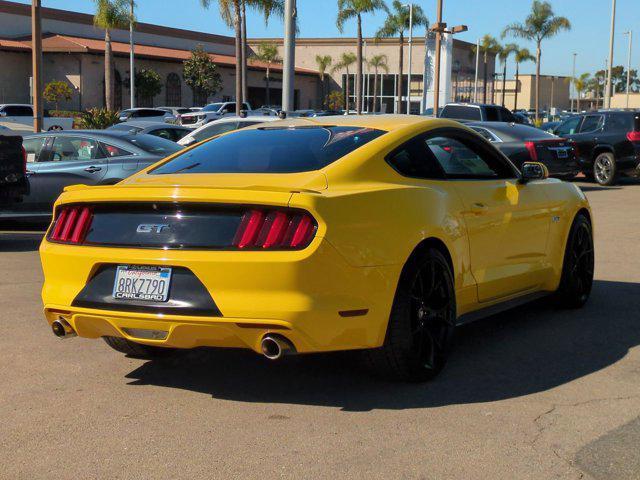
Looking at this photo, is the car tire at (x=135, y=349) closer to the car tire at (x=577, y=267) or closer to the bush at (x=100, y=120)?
the car tire at (x=577, y=267)

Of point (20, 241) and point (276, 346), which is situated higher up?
point (276, 346)

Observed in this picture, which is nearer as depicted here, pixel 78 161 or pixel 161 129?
pixel 78 161

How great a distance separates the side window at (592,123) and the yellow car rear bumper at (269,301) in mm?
19493

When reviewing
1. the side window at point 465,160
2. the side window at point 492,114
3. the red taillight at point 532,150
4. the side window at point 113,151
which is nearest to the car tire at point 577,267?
the side window at point 465,160

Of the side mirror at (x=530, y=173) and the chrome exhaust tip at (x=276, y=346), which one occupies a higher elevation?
the side mirror at (x=530, y=173)

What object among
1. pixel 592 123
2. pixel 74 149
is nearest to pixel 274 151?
pixel 74 149

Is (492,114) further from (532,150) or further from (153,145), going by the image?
(153,145)

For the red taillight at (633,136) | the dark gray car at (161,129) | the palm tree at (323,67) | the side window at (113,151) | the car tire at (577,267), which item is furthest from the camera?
the palm tree at (323,67)

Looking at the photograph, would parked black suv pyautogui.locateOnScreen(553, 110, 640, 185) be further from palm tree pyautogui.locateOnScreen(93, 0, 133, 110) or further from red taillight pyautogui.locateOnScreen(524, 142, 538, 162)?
palm tree pyautogui.locateOnScreen(93, 0, 133, 110)

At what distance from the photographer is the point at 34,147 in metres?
13.6

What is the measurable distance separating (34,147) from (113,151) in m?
1.37

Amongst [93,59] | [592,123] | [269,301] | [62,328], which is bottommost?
[62,328]

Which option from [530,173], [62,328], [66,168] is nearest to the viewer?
[62,328]

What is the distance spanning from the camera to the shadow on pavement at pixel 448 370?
516cm
